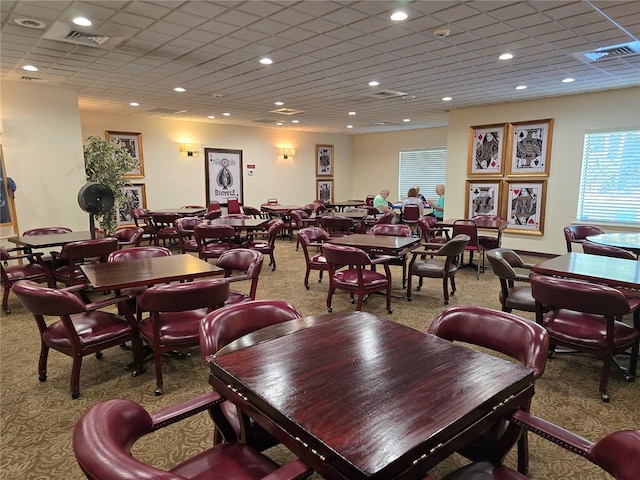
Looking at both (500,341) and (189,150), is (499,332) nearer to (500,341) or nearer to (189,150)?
(500,341)

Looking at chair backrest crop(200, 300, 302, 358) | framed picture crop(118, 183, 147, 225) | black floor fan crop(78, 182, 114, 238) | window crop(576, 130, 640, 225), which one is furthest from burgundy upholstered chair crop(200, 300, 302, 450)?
framed picture crop(118, 183, 147, 225)

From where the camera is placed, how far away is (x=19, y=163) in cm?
627

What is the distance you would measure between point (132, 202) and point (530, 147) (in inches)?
348

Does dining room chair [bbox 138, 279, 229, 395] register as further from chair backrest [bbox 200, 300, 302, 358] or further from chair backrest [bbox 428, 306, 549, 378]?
chair backrest [bbox 428, 306, 549, 378]

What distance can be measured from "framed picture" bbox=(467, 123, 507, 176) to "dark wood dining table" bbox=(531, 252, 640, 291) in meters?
4.83

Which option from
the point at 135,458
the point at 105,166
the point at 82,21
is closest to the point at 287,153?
the point at 105,166

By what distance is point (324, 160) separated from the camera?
13492 mm

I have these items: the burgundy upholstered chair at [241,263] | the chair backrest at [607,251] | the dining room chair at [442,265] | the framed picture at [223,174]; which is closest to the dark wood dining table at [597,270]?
the chair backrest at [607,251]

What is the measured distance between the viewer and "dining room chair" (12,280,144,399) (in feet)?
8.18

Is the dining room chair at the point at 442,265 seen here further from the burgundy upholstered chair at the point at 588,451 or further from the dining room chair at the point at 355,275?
the burgundy upholstered chair at the point at 588,451

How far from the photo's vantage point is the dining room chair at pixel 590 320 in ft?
8.04

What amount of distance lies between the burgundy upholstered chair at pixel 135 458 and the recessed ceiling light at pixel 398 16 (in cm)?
355

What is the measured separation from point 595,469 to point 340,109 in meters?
7.84

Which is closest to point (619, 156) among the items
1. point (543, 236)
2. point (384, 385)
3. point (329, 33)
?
point (543, 236)
